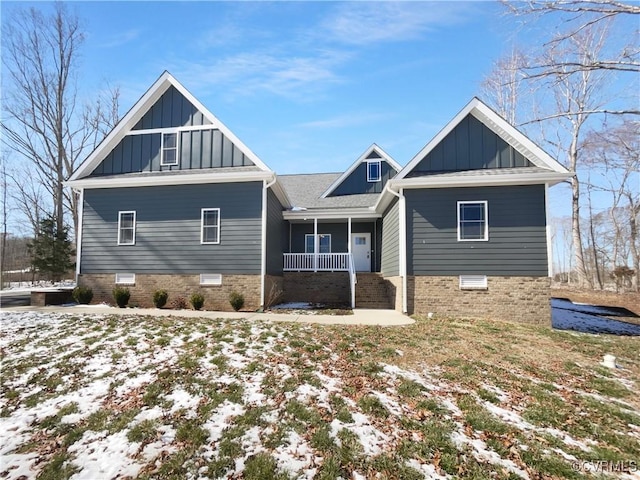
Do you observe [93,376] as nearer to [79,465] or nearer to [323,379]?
[79,465]

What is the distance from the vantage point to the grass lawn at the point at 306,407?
10.2ft

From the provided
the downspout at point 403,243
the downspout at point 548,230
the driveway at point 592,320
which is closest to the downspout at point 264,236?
the downspout at point 403,243

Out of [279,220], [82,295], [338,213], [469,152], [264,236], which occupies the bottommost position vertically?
[82,295]

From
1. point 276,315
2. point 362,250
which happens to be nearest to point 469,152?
point 362,250

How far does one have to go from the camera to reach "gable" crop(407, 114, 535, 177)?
409 inches

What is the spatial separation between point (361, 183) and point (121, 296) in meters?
11.5

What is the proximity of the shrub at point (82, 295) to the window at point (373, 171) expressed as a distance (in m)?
12.7

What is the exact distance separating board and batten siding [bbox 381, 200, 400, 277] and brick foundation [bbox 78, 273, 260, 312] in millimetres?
4735

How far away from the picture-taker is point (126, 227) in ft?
38.8

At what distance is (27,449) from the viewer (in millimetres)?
3408

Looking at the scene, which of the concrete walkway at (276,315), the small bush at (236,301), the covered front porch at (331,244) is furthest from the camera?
the covered front porch at (331,244)

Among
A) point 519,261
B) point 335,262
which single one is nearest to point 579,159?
point 519,261

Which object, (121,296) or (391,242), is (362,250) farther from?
(121,296)

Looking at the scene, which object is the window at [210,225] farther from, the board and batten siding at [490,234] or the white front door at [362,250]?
the white front door at [362,250]
